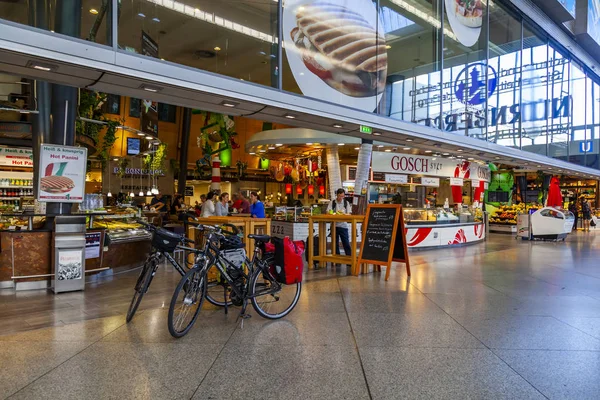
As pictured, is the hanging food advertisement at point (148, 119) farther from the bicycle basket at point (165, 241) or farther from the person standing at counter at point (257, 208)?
the bicycle basket at point (165, 241)

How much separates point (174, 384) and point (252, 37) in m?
5.89

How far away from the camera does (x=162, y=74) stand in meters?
5.44

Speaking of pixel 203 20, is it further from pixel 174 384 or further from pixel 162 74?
pixel 174 384

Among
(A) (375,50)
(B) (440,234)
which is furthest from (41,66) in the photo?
(B) (440,234)

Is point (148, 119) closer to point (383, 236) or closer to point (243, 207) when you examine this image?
point (243, 207)

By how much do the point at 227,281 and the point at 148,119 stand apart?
8073 mm

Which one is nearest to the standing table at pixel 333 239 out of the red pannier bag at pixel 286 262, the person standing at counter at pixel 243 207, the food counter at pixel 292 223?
the food counter at pixel 292 223

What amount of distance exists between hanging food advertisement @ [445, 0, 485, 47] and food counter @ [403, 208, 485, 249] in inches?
200

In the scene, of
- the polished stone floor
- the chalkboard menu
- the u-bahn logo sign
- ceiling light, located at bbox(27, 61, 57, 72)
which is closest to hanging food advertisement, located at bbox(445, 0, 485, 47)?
the u-bahn logo sign

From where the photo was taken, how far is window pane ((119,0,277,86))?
235 inches

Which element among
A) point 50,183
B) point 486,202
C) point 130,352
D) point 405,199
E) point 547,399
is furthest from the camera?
point 486,202

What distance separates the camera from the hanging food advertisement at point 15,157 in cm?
1235

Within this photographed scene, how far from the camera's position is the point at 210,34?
7.41 m

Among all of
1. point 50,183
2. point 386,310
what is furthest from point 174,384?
point 50,183
